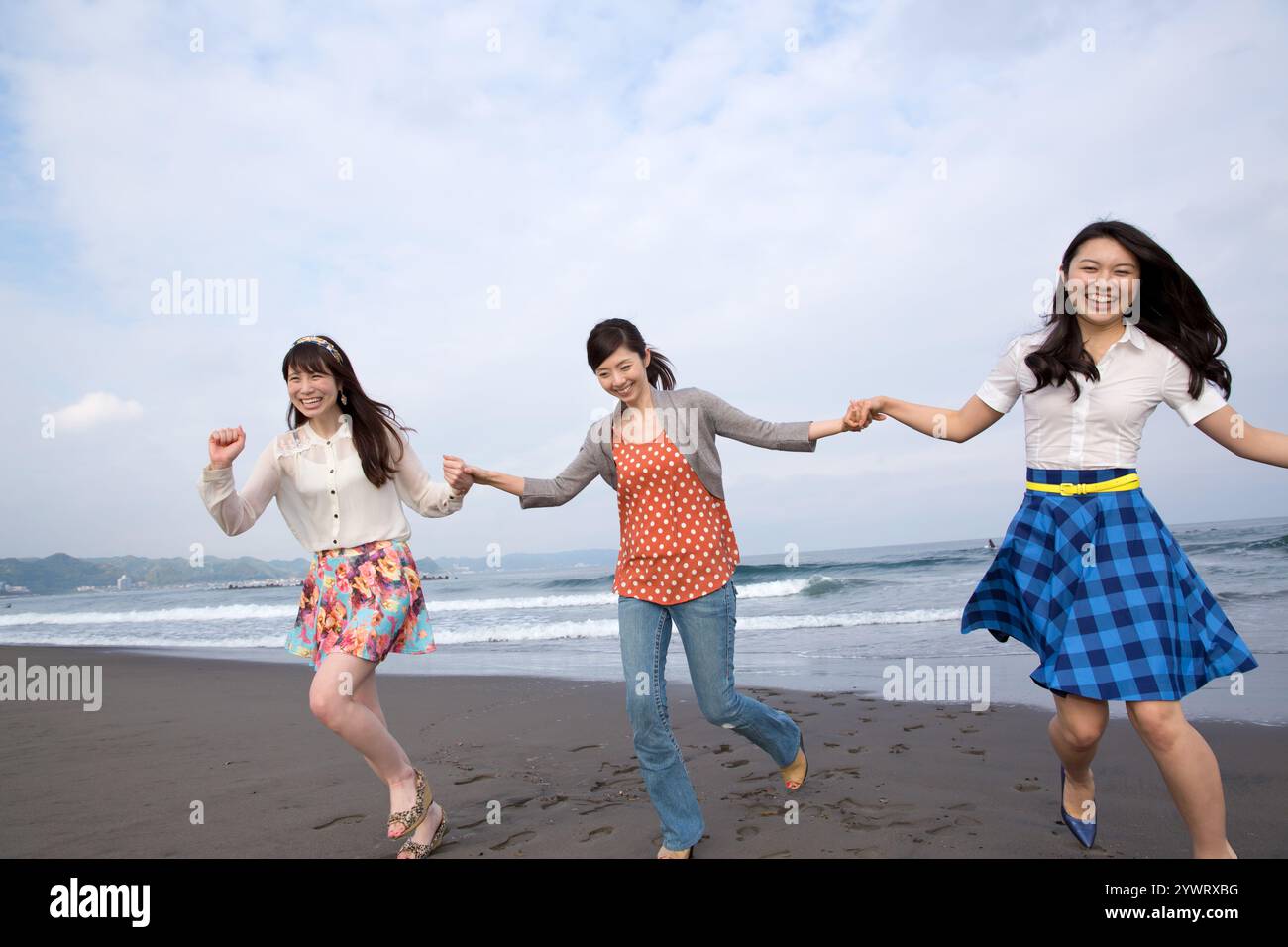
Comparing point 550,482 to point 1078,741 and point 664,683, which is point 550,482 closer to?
point 664,683

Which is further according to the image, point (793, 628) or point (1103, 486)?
point (793, 628)

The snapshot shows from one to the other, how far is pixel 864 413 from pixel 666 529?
3.13 feet

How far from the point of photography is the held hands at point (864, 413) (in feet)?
11.3

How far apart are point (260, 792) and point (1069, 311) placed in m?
4.36

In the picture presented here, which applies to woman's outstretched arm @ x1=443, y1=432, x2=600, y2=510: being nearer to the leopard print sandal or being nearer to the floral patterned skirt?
the floral patterned skirt

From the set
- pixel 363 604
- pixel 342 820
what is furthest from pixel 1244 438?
pixel 342 820

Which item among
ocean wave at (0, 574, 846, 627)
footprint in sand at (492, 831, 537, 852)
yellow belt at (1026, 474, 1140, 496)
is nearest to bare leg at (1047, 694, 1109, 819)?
yellow belt at (1026, 474, 1140, 496)

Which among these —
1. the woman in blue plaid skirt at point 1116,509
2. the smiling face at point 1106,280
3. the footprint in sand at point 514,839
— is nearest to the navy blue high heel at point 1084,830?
the woman in blue plaid skirt at point 1116,509

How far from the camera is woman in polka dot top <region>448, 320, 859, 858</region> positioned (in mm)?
3186

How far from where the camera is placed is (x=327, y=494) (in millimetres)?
3492

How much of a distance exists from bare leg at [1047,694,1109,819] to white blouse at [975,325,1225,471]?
80cm

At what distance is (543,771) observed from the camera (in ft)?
15.3
